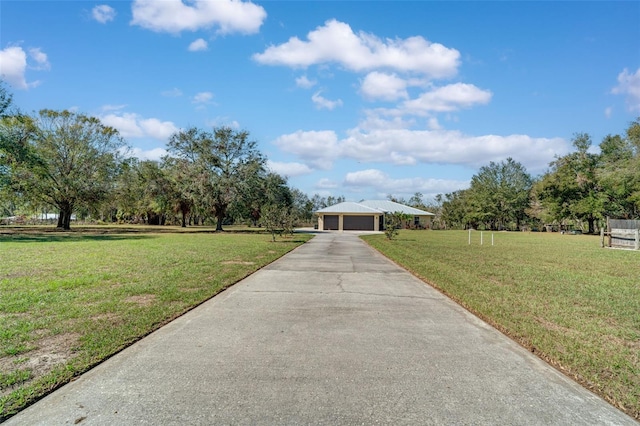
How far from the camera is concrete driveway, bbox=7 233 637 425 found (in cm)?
265

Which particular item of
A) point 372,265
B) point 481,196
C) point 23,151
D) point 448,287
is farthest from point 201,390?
→ point 481,196

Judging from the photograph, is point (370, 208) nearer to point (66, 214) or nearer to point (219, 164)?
point (219, 164)

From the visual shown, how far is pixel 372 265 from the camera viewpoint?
11727mm

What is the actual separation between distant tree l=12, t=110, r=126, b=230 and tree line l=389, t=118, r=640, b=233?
4613 cm

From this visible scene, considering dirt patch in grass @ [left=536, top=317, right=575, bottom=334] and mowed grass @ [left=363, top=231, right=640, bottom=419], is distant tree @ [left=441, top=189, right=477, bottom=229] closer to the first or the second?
mowed grass @ [left=363, top=231, right=640, bottom=419]

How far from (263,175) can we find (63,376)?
33958 mm

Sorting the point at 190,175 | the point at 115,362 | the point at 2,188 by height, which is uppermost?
the point at 190,175

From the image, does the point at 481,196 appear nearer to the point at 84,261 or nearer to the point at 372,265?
the point at 372,265

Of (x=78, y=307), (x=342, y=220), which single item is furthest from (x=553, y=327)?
(x=342, y=220)

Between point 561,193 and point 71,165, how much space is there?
5404 cm

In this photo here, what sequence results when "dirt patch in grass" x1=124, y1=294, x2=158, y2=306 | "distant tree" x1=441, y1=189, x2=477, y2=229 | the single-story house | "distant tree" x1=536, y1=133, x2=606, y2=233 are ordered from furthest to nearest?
"distant tree" x1=441, y1=189, x2=477, y2=229 < the single-story house < "distant tree" x1=536, y1=133, x2=606, y2=233 < "dirt patch in grass" x1=124, y1=294, x2=158, y2=306

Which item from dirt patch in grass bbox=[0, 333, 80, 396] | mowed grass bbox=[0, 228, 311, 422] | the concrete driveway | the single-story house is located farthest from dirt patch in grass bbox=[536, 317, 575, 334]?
the single-story house

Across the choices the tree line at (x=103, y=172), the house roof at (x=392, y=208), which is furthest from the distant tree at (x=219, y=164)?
the house roof at (x=392, y=208)

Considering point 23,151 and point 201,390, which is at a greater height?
point 23,151
